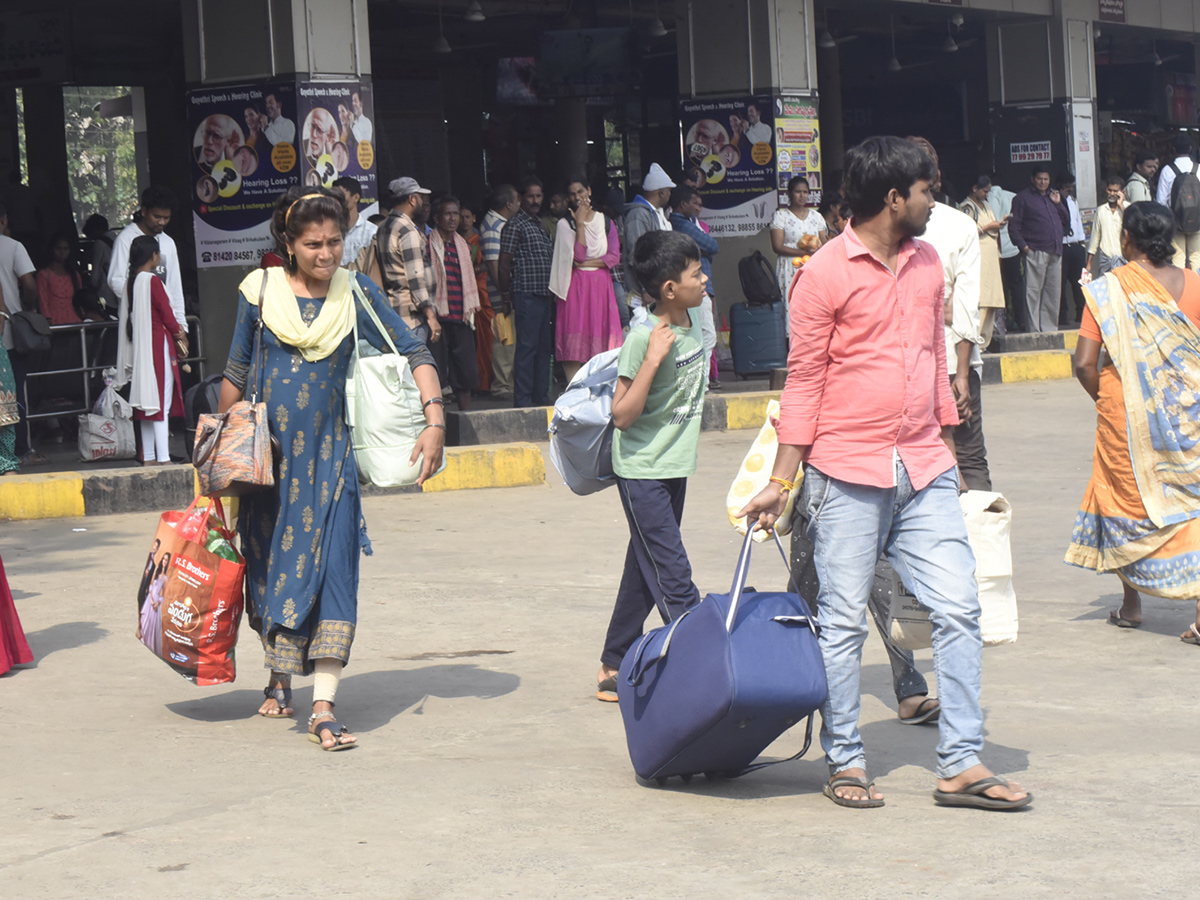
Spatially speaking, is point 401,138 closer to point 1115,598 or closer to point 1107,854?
point 1115,598

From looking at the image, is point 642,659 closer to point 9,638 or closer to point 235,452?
point 235,452

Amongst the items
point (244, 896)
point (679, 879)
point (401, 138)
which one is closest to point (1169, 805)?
point (679, 879)

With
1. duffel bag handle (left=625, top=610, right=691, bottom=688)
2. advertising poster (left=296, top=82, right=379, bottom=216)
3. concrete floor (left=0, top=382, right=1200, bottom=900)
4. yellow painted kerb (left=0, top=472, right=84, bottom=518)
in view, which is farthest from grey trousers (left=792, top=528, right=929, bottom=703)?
advertising poster (left=296, top=82, right=379, bottom=216)

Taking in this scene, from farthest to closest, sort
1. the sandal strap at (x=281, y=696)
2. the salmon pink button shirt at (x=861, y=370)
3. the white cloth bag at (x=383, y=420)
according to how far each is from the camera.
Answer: the sandal strap at (x=281, y=696) → the white cloth bag at (x=383, y=420) → the salmon pink button shirt at (x=861, y=370)

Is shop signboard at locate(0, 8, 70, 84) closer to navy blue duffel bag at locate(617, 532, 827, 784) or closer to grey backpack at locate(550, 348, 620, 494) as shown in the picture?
grey backpack at locate(550, 348, 620, 494)

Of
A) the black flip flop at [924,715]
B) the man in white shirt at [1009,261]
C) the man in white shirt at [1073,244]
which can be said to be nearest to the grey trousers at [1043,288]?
the man in white shirt at [1009,261]

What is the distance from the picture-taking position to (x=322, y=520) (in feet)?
15.8

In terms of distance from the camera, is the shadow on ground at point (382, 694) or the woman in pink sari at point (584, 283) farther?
the woman in pink sari at point (584, 283)

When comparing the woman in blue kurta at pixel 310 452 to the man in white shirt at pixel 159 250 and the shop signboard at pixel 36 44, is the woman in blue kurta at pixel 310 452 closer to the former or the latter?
the man in white shirt at pixel 159 250

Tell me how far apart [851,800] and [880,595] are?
2.89ft

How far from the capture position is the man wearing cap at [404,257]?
10.4 meters

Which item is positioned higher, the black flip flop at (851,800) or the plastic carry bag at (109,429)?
the plastic carry bag at (109,429)

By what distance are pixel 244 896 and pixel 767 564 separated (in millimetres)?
4551

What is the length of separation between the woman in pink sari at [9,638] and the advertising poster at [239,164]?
7.17 meters
